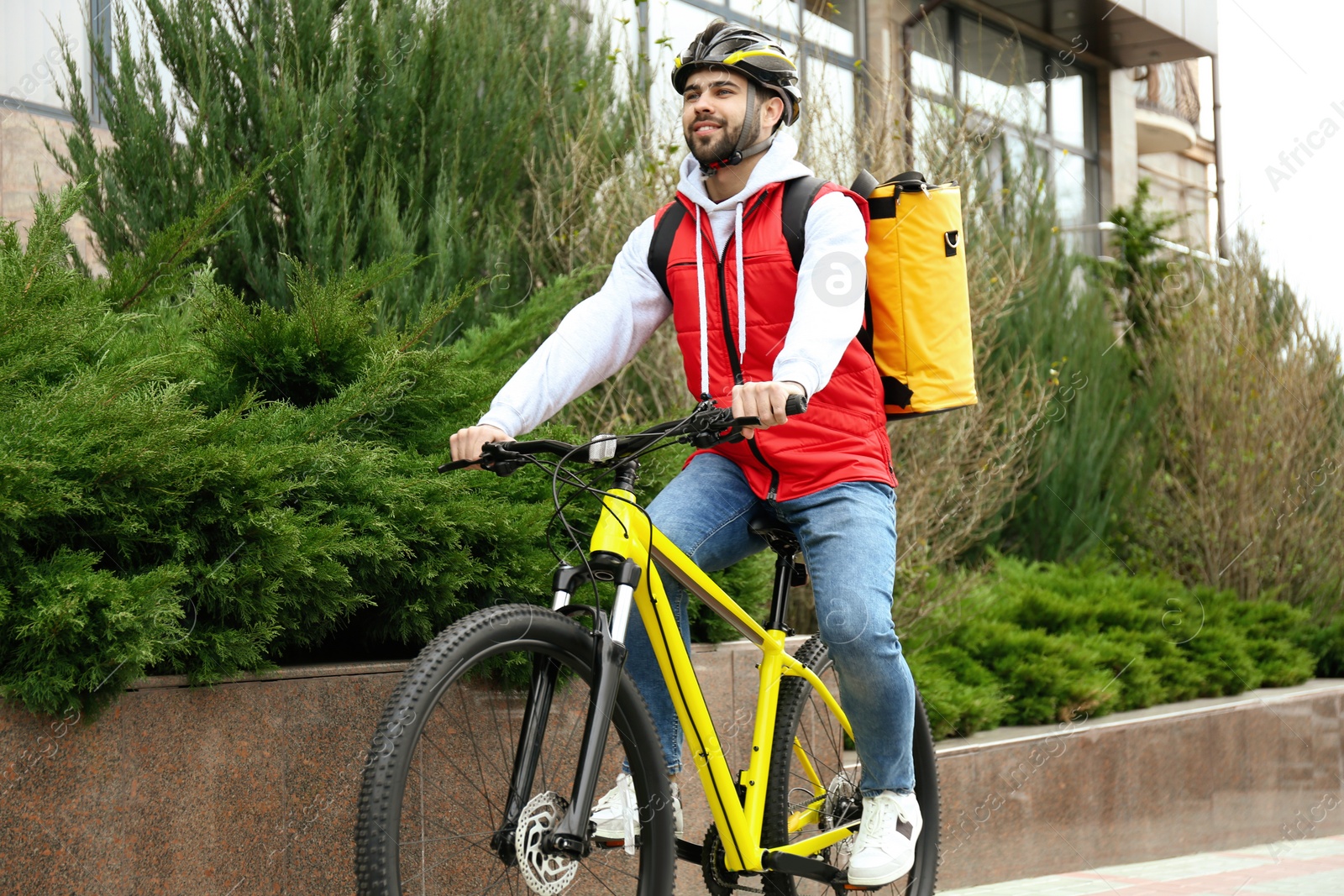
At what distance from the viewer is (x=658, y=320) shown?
348 cm

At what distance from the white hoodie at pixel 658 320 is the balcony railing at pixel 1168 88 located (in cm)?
1681

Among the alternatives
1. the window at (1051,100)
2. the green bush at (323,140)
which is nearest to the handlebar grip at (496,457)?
the green bush at (323,140)

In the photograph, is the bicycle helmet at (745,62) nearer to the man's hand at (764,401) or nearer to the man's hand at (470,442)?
the man's hand at (764,401)

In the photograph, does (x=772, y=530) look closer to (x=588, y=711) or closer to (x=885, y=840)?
(x=885, y=840)

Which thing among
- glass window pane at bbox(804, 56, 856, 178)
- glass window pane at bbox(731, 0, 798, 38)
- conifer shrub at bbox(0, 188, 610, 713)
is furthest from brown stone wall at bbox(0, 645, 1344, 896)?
glass window pane at bbox(731, 0, 798, 38)

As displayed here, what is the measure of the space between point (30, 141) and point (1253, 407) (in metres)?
8.15

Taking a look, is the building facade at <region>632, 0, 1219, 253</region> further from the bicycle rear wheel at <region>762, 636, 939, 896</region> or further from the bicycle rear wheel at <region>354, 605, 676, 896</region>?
the bicycle rear wheel at <region>354, 605, 676, 896</region>

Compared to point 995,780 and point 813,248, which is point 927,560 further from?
point 813,248

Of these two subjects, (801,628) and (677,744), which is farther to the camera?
(801,628)

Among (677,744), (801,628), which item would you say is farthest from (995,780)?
(677,744)

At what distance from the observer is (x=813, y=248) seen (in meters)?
3.14

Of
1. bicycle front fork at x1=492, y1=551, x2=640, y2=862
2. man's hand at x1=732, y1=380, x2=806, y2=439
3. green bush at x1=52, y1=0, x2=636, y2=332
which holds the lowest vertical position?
bicycle front fork at x1=492, y1=551, x2=640, y2=862

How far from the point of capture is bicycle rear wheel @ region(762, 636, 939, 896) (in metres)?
3.39

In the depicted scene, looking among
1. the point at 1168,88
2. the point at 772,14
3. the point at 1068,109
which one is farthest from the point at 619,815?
the point at 1168,88
